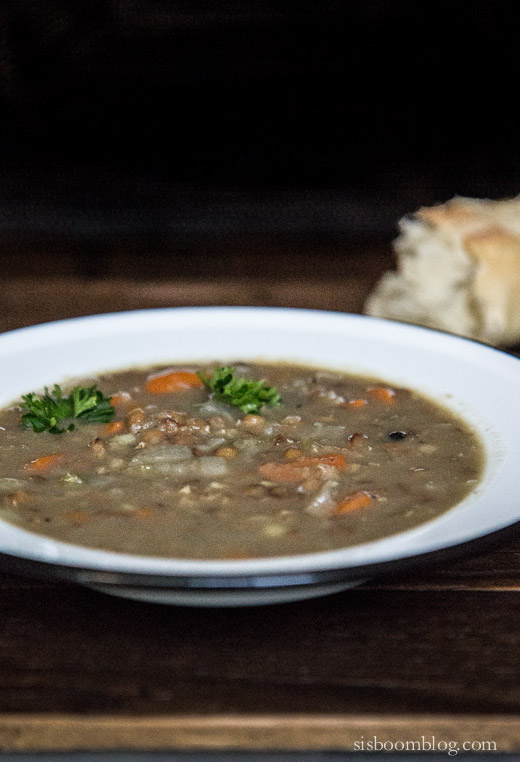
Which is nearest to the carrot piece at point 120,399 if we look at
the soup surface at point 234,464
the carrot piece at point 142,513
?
the soup surface at point 234,464

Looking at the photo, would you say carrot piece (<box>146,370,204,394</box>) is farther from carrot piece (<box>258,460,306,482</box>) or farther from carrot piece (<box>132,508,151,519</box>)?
carrot piece (<box>132,508,151,519</box>)

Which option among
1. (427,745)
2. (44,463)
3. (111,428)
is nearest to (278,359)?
(111,428)

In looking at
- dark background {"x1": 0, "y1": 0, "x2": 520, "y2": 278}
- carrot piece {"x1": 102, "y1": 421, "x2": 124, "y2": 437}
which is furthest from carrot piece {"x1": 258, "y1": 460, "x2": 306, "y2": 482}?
dark background {"x1": 0, "y1": 0, "x2": 520, "y2": 278}

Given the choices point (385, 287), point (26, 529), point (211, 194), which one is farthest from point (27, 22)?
point (26, 529)

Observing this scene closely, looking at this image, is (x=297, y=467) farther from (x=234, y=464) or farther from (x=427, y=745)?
(x=427, y=745)

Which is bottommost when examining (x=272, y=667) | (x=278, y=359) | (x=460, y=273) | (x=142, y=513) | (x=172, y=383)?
(x=272, y=667)

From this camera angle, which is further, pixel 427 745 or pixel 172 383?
pixel 172 383

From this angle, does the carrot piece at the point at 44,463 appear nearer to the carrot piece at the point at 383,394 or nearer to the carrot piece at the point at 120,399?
the carrot piece at the point at 120,399
